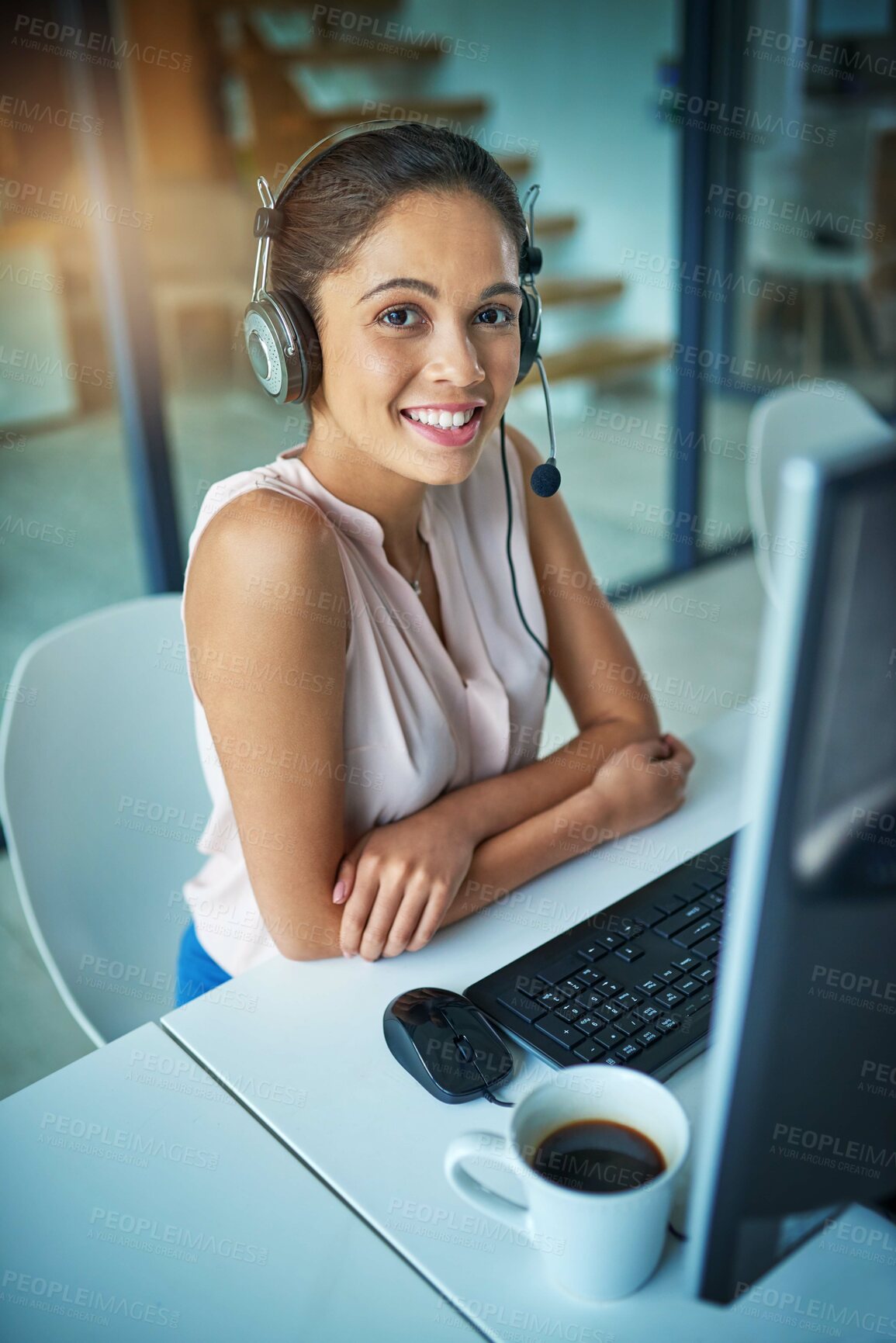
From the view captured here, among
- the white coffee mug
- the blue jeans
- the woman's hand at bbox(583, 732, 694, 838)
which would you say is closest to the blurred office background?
the blue jeans

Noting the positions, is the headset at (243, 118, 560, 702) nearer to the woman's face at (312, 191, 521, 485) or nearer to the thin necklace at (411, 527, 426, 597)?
the woman's face at (312, 191, 521, 485)

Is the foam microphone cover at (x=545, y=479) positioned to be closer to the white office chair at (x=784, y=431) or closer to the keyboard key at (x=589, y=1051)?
the keyboard key at (x=589, y=1051)

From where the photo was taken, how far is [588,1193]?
661 millimetres

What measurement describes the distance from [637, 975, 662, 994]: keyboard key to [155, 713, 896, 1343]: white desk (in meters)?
0.08

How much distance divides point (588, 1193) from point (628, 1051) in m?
0.20

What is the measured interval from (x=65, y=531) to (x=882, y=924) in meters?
2.51

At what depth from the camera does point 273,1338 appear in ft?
2.26

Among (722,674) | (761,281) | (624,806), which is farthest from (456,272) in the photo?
(761,281)

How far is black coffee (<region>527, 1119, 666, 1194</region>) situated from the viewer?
0.70 meters

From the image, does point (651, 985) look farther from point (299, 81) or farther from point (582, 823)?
point (299, 81)

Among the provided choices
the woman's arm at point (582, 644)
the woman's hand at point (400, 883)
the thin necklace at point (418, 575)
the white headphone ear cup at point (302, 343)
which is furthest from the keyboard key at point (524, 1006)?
the white headphone ear cup at point (302, 343)

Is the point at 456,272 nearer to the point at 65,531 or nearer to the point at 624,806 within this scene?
the point at 624,806

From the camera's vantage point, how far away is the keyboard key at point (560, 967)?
3.07ft

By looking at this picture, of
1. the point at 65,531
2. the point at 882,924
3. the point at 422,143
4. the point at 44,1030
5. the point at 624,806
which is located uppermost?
the point at 422,143
